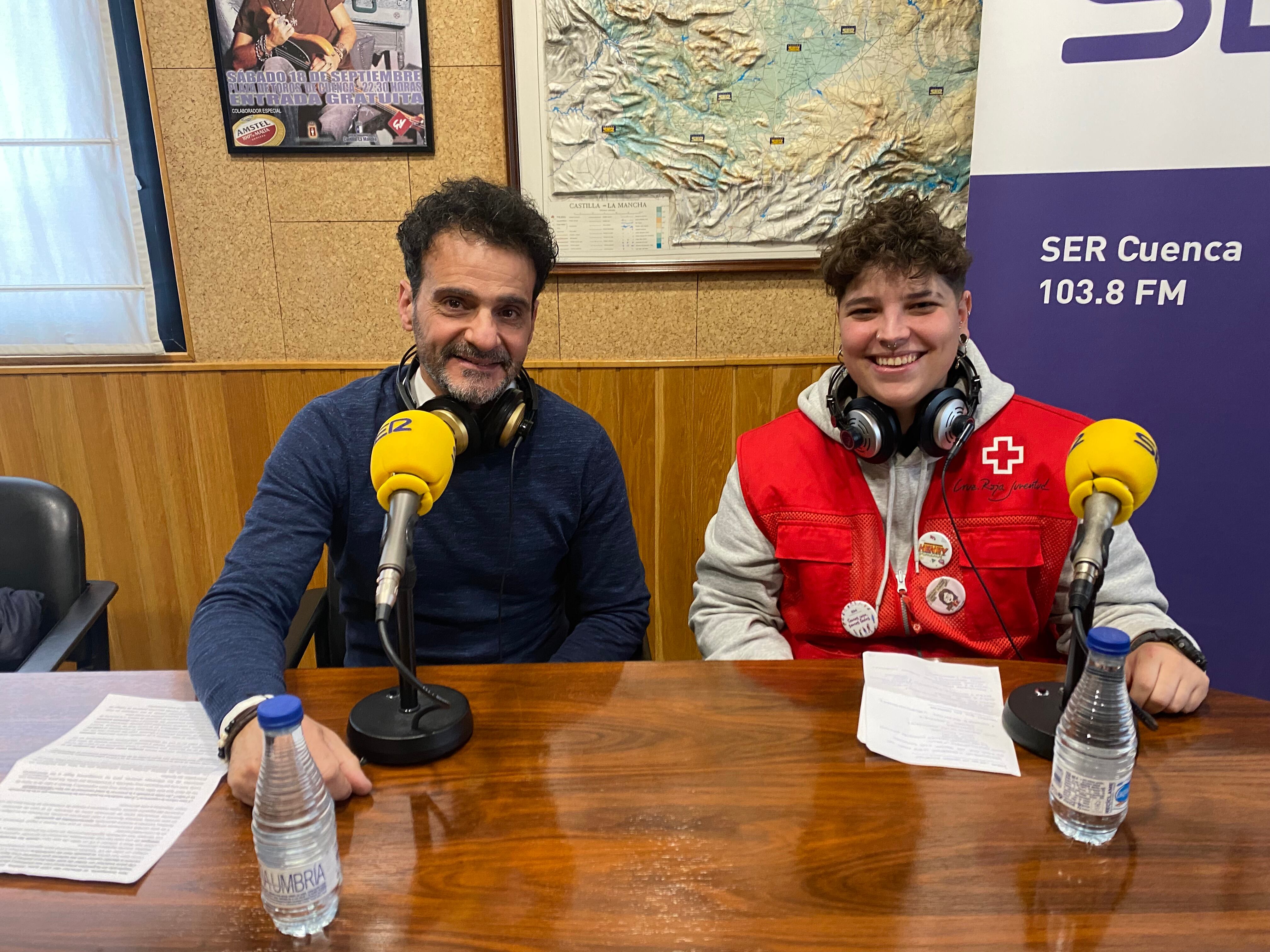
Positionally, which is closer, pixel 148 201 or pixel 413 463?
pixel 413 463

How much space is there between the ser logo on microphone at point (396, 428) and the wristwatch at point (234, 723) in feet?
1.11

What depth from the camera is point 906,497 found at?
55.6 inches

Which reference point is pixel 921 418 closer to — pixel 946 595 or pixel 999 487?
pixel 999 487

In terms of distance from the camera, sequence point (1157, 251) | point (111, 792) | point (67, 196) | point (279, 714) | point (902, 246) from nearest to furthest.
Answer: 1. point (279, 714)
2. point (111, 792)
3. point (902, 246)
4. point (1157, 251)
5. point (67, 196)

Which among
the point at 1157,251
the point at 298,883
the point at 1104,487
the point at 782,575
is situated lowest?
the point at 782,575

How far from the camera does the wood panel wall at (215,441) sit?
2.35m

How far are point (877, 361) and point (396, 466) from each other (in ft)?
2.88

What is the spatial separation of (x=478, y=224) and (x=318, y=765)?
3.09 ft

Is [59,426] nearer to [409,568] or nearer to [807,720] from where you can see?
[409,568]

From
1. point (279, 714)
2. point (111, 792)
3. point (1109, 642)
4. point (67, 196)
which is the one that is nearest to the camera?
point (279, 714)

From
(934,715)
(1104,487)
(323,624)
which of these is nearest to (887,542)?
(934,715)

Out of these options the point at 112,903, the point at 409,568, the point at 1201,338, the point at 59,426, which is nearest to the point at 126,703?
the point at 112,903

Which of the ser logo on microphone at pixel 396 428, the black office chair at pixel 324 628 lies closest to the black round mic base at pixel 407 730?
the ser logo on microphone at pixel 396 428

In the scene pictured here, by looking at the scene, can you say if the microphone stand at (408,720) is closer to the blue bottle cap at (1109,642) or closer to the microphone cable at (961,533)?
the blue bottle cap at (1109,642)
